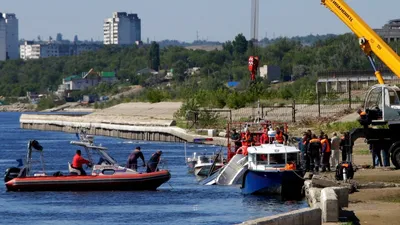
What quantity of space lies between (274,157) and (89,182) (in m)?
8.22

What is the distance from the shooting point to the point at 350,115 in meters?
85.1

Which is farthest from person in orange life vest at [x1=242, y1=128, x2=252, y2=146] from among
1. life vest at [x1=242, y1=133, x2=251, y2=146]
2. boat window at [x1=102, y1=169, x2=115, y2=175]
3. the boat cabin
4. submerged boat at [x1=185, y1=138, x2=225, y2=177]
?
boat window at [x1=102, y1=169, x2=115, y2=175]

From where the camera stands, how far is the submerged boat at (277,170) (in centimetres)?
4175

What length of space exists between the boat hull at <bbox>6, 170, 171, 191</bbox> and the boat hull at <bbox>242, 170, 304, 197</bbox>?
5449mm

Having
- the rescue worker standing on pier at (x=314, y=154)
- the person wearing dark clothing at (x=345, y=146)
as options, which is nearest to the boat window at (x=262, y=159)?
the rescue worker standing on pier at (x=314, y=154)

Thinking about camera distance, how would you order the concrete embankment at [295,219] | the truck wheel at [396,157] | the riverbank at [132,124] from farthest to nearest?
the riverbank at [132,124] < the truck wheel at [396,157] < the concrete embankment at [295,219]

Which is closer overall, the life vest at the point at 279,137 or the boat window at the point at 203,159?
the life vest at the point at 279,137

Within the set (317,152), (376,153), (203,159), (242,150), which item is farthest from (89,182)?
(376,153)

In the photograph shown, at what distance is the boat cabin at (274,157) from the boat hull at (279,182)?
252mm

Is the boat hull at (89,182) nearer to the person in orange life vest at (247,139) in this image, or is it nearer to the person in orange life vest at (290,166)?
the person in orange life vest at (247,139)

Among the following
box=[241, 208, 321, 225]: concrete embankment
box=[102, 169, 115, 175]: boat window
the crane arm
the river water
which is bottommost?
the river water

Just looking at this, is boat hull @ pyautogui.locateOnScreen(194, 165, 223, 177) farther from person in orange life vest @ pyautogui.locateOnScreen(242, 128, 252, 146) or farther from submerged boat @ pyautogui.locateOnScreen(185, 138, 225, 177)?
person in orange life vest @ pyautogui.locateOnScreen(242, 128, 252, 146)

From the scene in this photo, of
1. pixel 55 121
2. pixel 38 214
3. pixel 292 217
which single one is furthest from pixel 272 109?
pixel 292 217

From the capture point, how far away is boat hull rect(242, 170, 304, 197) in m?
41.8
